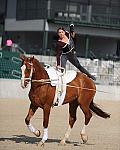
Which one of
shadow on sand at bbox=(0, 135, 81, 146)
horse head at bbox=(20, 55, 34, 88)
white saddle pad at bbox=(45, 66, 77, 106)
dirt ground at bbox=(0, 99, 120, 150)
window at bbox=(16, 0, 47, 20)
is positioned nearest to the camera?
horse head at bbox=(20, 55, 34, 88)

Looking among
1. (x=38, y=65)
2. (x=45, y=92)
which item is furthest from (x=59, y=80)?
(x=38, y=65)

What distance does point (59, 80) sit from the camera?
37.2 feet

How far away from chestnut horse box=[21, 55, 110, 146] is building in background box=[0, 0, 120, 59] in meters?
30.3

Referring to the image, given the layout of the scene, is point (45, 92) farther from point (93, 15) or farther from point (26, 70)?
point (93, 15)

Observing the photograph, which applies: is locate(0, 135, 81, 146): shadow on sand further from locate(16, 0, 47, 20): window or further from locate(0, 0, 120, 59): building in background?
locate(16, 0, 47, 20): window

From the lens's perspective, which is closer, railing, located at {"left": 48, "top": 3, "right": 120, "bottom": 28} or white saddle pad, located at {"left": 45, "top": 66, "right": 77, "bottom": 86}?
white saddle pad, located at {"left": 45, "top": 66, "right": 77, "bottom": 86}

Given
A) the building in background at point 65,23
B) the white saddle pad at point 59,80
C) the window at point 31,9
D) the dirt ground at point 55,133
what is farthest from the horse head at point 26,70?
the window at point 31,9

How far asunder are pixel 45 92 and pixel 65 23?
107 feet

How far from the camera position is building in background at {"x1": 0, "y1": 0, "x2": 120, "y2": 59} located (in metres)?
44.2

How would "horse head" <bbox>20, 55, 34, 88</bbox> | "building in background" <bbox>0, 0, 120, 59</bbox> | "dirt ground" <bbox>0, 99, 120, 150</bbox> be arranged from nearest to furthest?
"horse head" <bbox>20, 55, 34, 88</bbox>
"dirt ground" <bbox>0, 99, 120, 150</bbox>
"building in background" <bbox>0, 0, 120, 59</bbox>

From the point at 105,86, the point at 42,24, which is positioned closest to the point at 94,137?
the point at 105,86

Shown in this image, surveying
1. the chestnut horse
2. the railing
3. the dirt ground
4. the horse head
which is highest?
the railing

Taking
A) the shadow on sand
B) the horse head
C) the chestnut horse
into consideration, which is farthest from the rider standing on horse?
the shadow on sand

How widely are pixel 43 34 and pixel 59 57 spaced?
33.1m
